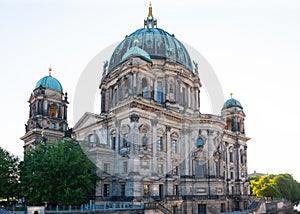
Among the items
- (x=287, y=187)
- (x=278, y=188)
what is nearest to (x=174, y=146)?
(x=278, y=188)

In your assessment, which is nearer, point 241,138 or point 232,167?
point 232,167

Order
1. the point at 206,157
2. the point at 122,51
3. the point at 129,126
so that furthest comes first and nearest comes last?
the point at 122,51
the point at 206,157
the point at 129,126

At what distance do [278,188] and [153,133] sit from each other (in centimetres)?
4987

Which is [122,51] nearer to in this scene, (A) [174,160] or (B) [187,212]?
(A) [174,160]

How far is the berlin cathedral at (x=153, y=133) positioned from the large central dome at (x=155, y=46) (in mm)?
174

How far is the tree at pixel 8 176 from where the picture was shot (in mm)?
35344

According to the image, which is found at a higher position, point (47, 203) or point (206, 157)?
point (206, 157)

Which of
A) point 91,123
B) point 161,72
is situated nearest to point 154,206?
point 91,123

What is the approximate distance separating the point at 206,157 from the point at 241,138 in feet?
65.4

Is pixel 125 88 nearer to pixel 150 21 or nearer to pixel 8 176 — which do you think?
pixel 8 176

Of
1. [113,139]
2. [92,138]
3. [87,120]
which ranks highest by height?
[87,120]

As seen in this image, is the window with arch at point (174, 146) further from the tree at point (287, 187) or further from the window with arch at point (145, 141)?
the tree at point (287, 187)

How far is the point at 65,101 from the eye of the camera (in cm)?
5591

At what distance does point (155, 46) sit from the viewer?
5159 cm
